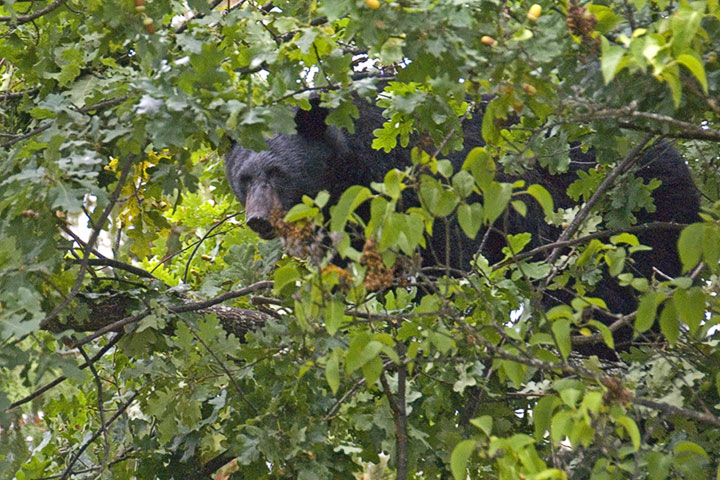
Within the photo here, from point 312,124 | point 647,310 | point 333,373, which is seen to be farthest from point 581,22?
point 312,124

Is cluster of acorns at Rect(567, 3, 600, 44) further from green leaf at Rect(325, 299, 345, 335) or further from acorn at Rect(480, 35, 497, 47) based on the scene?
green leaf at Rect(325, 299, 345, 335)

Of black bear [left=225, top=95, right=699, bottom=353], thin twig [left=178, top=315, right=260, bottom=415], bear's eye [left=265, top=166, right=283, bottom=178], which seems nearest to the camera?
thin twig [left=178, top=315, right=260, bottom=415]

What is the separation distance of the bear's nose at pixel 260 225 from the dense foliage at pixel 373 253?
79 cm

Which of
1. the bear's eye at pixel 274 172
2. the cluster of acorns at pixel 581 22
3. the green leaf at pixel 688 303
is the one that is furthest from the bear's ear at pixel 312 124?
the green leaf at pixel 688 303

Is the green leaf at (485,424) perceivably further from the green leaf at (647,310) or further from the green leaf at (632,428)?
the green leaf at (647,310)

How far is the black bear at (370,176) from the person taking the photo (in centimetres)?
507

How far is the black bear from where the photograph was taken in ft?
16.6

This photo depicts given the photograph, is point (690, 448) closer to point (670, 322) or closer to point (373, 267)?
point (670, 322)

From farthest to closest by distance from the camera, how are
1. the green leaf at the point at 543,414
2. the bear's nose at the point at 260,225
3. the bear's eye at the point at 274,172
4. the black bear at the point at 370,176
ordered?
the bear's eye at the point at 274,172, the black bear at the point at 370,176, the bear's nose at the point at 260,225, the green leaf at the point at 543,414

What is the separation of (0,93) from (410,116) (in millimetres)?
1501

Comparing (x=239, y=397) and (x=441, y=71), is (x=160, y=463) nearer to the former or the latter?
(x=239, y=397)

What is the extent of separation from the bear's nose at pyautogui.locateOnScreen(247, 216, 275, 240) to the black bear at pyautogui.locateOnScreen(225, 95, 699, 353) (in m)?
0.41

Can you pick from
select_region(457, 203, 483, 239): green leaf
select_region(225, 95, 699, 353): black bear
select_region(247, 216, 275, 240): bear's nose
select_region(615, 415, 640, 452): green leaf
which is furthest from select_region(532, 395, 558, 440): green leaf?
select_region(225, 95, 699, 353): black bear

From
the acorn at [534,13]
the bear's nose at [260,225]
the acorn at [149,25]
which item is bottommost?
the bear's nose at [260,225]
